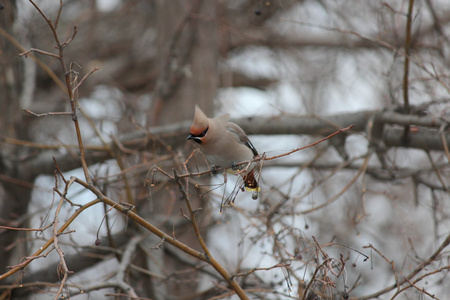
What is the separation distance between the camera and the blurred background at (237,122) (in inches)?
160

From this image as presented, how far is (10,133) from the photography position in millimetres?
5824

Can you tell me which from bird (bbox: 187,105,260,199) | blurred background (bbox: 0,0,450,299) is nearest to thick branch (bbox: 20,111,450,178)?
blurred background (bbox: 0,0,450,299)

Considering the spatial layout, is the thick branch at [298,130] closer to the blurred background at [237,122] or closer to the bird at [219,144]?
the blurred background at [237,122]

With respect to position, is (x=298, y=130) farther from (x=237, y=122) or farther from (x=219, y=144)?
(x=219, y=144)

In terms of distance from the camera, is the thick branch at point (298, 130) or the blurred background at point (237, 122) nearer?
the blurred background at point (237, 122)

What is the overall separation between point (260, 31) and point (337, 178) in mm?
2401

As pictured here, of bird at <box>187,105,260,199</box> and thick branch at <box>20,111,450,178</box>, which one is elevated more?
thick branch at <box>20,111,450,178</box>

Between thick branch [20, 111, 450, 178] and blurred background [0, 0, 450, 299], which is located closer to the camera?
blurred background [0, 0, 450, 299]

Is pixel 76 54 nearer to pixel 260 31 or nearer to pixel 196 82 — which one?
pixel 196 82

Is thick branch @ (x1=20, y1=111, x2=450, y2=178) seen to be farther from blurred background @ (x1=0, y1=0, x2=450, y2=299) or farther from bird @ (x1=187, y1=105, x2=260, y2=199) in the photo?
bird @ (x1=187, y1=105, x2=260, y2=199)

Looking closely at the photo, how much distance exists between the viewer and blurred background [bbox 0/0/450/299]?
407 centimetres

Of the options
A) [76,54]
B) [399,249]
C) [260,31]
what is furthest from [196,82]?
[399,249]

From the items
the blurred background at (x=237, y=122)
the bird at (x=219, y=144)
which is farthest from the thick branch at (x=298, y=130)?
the bird at (x=219, y=144)

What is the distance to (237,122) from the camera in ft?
17.7
